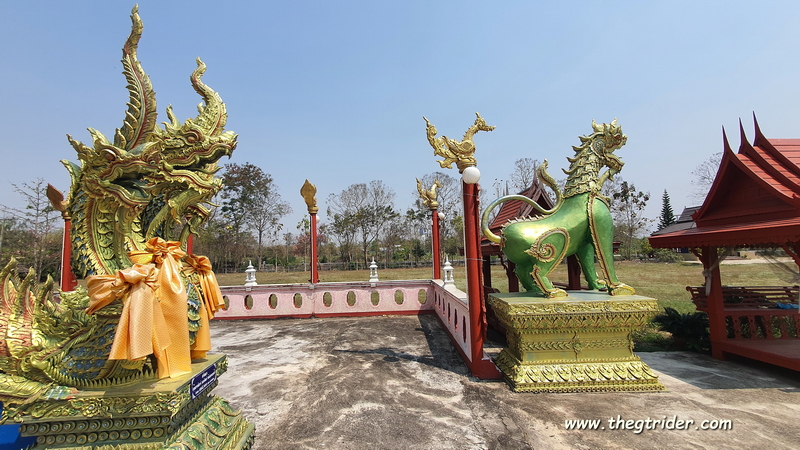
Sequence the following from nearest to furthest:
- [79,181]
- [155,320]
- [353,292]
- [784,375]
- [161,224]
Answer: [155,320] < [79,181] < [161,224] < [784,375] < [353,292]

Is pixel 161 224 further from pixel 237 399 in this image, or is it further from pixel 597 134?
pixel 597 134

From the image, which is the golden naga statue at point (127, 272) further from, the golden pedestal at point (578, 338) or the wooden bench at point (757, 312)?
the wooden bench at point (757, 312)

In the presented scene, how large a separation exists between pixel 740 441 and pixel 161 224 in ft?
18.9

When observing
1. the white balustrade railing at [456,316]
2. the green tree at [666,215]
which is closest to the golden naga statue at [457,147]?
the white balustrade railing at [456,316]

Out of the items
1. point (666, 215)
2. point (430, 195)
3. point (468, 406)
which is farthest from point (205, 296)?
point (666, 215)

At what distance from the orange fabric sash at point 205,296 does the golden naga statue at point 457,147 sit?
364cm

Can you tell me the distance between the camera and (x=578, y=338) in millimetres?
4703

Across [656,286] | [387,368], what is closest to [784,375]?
[387,368]

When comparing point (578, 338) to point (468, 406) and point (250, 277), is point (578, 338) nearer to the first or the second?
point (468, 406)

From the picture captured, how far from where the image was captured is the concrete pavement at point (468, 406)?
327cm

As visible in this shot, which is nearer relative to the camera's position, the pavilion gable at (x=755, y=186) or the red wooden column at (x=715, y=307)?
the pavilion gable at (x=755, y=186)

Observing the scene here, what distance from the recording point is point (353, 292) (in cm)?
1029

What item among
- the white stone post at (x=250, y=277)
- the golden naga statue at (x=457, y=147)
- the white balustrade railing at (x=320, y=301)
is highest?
the golden naga statue at (x=457, y=147)

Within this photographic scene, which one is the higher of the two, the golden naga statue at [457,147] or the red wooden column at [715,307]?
the golden naga statue at [457,147]
